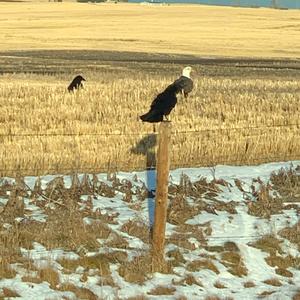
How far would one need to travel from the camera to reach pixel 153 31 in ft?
222

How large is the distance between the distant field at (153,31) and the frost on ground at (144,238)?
40.3 metres

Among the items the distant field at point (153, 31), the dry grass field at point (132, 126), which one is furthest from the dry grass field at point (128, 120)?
the distant field at point (153, 31)

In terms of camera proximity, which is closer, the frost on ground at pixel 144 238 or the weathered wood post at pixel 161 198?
the frost on ground at pixel 144 238

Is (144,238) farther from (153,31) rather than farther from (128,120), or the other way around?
(153,31)

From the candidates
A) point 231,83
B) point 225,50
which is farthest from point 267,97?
point 225,50

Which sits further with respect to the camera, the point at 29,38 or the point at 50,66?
the point at 29,38

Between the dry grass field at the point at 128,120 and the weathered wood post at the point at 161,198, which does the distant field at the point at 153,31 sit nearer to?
the dry grass field at the point at 128,120

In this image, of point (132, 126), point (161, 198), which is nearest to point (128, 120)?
point (132, 126)

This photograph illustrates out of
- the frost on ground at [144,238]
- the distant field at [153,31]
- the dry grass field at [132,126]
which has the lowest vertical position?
the frost on ground at [144,238]

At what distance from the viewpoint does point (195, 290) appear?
26.1 feet

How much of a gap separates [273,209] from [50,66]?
89.5 ft

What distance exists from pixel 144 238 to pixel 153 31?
59.7 metres

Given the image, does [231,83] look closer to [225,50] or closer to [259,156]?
[259,156]

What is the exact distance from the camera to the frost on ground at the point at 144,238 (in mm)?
7887
